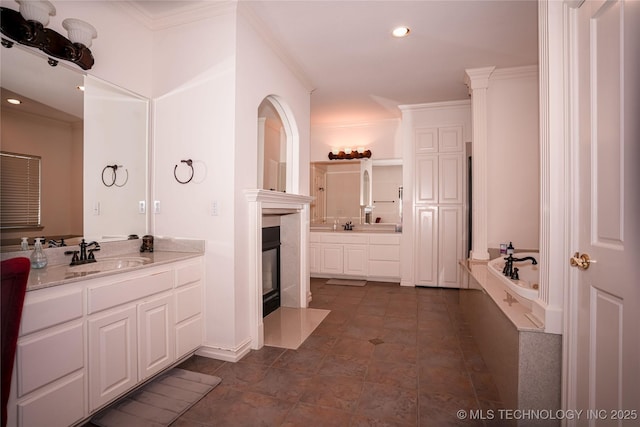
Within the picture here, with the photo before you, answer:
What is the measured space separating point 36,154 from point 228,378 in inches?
75.9

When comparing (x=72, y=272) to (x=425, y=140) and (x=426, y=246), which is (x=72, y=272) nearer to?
(x=426, y=246)

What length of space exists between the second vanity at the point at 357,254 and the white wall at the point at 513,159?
5.19ft

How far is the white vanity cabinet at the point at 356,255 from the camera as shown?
500 cm

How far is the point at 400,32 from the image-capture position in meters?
2.82

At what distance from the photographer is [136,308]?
1901mm

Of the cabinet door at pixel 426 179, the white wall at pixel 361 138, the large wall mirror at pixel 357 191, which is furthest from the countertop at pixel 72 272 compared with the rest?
the white wall at pixel 361 138

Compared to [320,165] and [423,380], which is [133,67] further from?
[320,165]

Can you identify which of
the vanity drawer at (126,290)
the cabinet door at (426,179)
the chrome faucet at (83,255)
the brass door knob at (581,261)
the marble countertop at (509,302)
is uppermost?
the cabinet door at (426,179)

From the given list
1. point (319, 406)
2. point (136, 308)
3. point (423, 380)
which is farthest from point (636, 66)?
point (136, 308)

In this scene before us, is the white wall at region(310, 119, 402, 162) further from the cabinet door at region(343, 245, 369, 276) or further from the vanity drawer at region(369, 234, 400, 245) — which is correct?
the cabinet door at region(343, 245, 369, 276)

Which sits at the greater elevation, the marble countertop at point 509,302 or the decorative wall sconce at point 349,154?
the decorative wall sconce at point 349,154

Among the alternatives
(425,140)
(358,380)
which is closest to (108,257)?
(358,380)

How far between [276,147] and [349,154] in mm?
1639

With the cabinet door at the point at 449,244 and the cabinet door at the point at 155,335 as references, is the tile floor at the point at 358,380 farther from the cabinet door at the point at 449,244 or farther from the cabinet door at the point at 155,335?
the cabinet door at the point at 449,244
